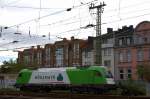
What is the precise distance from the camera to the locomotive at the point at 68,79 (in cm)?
4238

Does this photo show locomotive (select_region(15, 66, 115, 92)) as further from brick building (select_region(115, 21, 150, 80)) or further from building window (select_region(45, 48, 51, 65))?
building window (select_region(45, 48, 51, 65))

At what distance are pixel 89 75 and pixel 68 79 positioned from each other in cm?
328

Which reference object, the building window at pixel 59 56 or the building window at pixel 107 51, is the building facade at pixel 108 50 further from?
the building window at pixel 59 56

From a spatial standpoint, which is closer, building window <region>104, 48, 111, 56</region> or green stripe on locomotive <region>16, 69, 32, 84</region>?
green stripe on locomotive <region>16, 69, 32, 84</region>

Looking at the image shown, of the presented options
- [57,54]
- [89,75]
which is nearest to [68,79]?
[89,75]

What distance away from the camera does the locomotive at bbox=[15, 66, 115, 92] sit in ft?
139

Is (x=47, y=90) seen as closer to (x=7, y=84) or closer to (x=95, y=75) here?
(x=95, y=75)

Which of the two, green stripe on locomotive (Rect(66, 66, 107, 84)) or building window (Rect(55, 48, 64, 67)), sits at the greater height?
building window (Rect(55, 48, 64, 67))

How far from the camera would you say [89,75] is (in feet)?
141

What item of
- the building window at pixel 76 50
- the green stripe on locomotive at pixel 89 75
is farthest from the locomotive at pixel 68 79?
the building window at pixel 76 50

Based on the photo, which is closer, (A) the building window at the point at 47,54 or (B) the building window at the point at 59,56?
(B) the building window at the point at 59,56

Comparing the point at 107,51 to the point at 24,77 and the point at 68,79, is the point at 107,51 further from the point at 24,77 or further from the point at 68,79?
the point at 68,79

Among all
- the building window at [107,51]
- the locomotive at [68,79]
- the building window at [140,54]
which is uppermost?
the building window at [107,51]

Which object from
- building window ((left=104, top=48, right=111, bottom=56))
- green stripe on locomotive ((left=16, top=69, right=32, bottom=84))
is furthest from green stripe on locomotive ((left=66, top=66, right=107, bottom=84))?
building window ((left=104, top=48, right=111, bottom=56))
